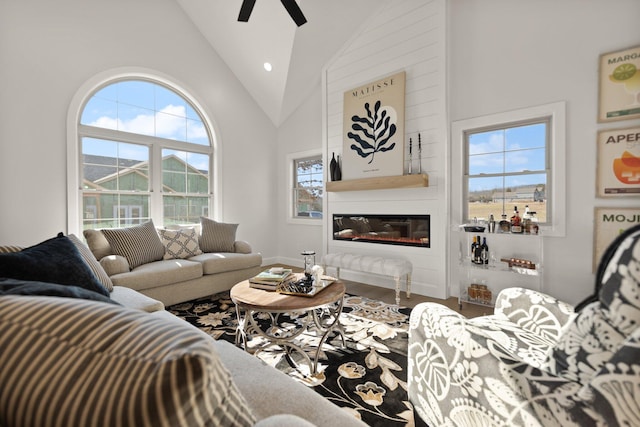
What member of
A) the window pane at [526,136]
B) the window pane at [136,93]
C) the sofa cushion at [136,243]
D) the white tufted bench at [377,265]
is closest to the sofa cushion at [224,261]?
the sofa cushion at [136,243]

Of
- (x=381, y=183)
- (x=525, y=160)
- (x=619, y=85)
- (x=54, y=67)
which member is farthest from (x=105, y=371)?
(x=54, y=67)

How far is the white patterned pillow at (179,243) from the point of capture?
143 inches

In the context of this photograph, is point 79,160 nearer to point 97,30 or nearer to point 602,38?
point 97,30

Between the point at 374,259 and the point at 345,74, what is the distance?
9.28ft

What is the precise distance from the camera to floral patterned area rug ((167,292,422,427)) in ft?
5.46

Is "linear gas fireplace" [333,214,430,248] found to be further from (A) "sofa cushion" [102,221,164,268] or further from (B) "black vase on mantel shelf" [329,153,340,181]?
(A) "sofa cushion" [102,221,164,268]

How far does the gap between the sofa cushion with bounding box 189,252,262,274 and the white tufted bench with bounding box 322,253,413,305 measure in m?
1.02

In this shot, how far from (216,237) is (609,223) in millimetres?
4311

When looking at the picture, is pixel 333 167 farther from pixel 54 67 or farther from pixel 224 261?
pixel 54 67

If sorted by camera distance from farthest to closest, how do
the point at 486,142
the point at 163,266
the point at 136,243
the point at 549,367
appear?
the point at 486,142 → the point at 136,243 → the point at 163,266 → the point at 549,367

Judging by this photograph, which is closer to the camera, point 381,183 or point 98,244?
point 98,244

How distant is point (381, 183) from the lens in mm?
3965

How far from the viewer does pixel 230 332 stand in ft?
8.51

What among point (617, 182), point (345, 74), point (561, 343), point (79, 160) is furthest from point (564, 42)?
point (79, 160)
